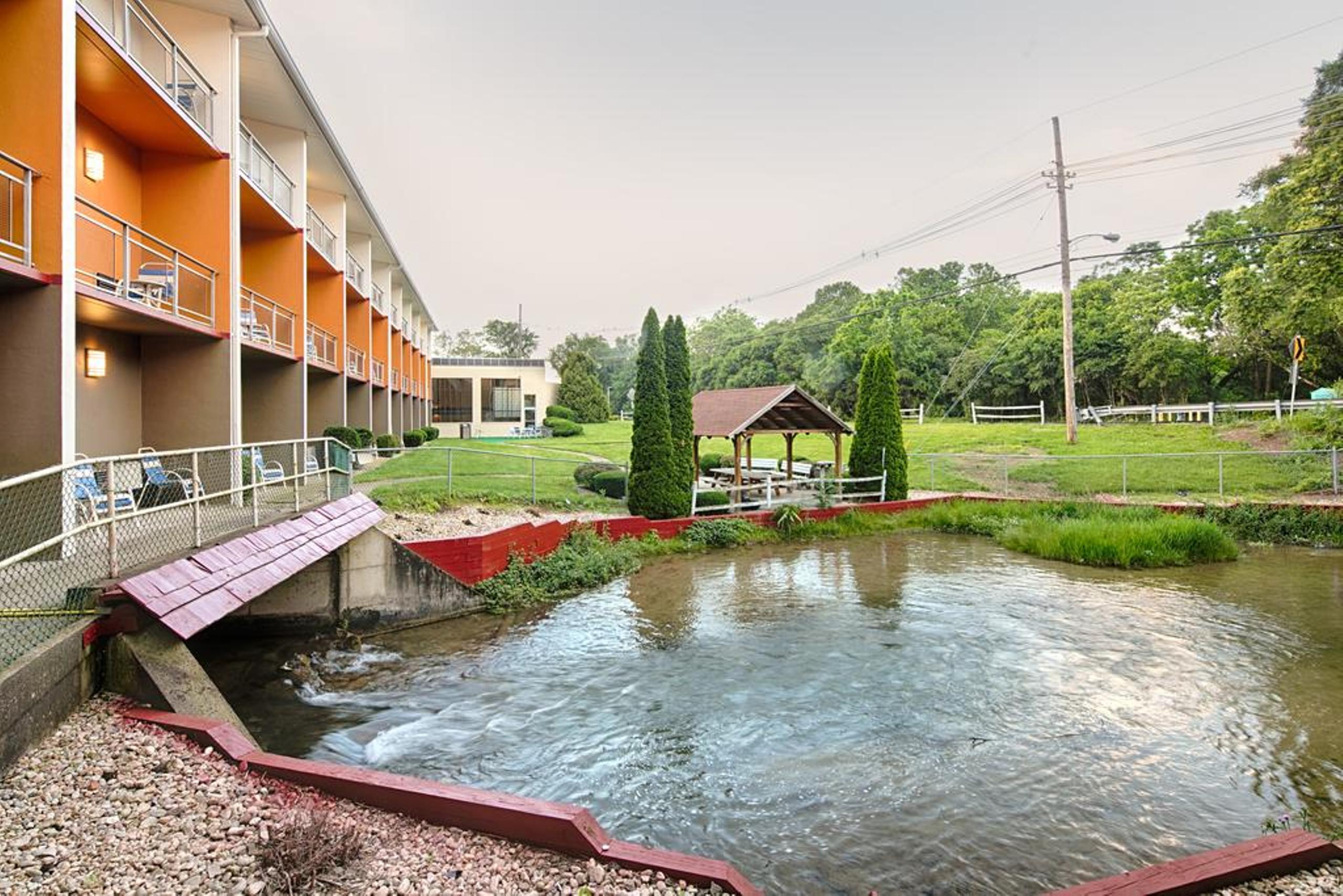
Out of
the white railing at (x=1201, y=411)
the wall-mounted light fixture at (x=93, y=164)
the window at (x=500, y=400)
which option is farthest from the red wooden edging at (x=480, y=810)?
the window at (x=500, y=400)

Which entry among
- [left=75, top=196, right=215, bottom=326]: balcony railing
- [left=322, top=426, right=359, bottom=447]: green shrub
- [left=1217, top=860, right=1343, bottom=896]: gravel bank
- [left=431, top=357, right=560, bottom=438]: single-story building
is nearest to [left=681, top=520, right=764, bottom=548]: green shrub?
[left=322, top=426, right=359, bottom=447]: green shrub

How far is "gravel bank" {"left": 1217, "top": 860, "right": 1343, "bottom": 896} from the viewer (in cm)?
333

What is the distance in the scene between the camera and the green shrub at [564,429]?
43156 mm

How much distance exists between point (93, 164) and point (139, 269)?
1590 millimetres

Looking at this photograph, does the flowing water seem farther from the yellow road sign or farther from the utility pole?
the yellow road sign

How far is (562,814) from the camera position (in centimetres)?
362

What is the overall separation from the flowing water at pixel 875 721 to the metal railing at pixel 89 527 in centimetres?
201

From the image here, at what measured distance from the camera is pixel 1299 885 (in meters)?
3.41

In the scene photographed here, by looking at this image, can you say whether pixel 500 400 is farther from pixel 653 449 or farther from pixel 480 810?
pixel 480 810

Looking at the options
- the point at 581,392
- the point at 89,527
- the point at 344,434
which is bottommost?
the point at 89,527

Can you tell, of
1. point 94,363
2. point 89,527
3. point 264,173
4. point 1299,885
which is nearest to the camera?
point 1299,885

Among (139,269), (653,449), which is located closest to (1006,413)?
(653,449)

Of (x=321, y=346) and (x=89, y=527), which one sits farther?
(x=321, y=346)

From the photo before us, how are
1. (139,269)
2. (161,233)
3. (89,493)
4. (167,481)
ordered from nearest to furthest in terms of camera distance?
1. (89,493)
2. (167,481)
3. (139,269)
4. (161,233)
